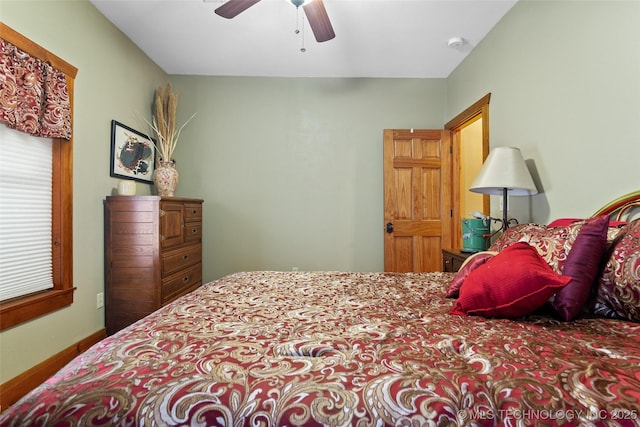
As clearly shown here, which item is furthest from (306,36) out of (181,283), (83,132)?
(181,283)

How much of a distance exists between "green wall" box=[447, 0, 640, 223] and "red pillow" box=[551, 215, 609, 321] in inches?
24.5

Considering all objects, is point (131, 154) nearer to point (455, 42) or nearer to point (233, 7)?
point (233, 7)

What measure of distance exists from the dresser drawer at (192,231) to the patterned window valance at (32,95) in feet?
4.14

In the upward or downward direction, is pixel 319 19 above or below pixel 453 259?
above

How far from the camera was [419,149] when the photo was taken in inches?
141

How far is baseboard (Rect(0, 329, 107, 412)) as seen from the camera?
178 cm

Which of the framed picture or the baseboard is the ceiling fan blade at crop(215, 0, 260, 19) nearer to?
the framed picture

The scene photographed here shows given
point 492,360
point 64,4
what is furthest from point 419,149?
point 64,4

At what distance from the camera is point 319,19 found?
2.03 m

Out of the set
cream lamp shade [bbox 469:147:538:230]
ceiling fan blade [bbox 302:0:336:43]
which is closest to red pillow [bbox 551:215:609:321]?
cream lamp shade [bbox 469:147:538:230]

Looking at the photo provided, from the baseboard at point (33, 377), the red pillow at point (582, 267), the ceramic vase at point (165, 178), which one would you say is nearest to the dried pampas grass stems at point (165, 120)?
the ceramic vase at point (165, 178)

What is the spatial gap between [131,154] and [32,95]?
1.09 metres

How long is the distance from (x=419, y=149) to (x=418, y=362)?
3.16m

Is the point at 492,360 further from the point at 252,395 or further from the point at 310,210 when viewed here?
the point at 310,210
